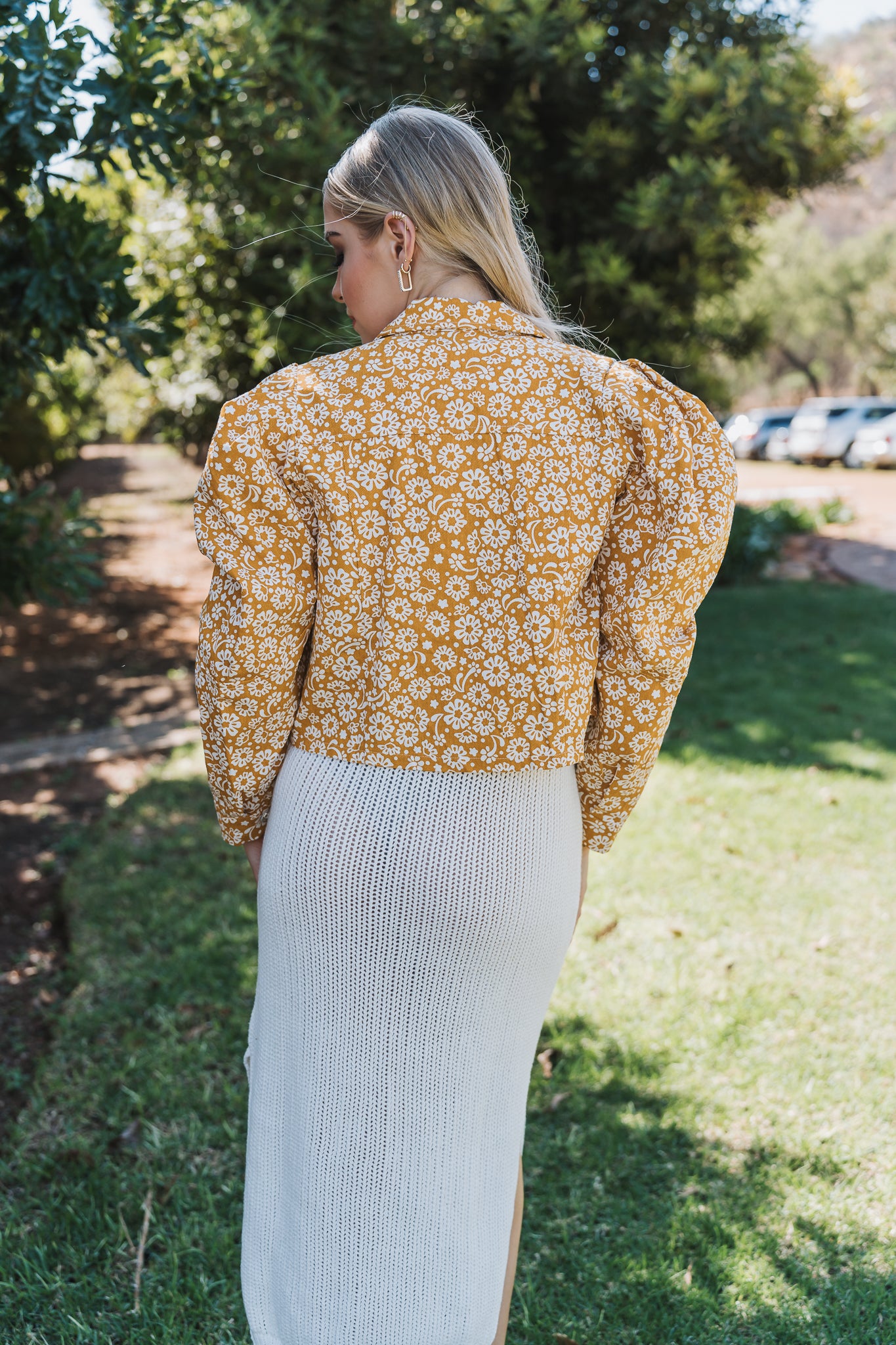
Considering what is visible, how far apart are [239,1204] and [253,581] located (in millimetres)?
1874

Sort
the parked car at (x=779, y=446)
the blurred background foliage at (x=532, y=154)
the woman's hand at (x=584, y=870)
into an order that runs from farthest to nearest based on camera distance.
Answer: the parked car at (x=779, y=446) → the blurred background foliage at (x=532, y=154) → the woman's hand at (x=584, y=870)

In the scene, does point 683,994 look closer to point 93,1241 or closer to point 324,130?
point 93,1241

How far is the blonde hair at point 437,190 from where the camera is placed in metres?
1.58

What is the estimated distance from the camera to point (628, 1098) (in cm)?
304

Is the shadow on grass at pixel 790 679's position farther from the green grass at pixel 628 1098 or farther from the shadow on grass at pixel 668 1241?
the shadow on grass at pixel 668 1241

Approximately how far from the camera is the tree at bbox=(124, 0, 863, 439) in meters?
6.23

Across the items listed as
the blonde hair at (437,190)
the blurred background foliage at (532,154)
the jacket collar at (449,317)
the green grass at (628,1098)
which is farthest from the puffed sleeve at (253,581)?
the blurred background foliage at (532,154)

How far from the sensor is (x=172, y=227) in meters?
7.13

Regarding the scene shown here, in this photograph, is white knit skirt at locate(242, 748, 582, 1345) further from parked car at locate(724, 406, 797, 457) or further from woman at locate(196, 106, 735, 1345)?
parked car at locate(724, 406, 797, 457)

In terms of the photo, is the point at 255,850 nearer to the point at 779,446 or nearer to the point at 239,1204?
the point at 239,1204

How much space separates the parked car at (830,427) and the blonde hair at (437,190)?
81.9ft

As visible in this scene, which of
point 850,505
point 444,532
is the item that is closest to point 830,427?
point 850,505

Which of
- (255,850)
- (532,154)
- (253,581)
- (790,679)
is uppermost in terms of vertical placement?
(532,154)

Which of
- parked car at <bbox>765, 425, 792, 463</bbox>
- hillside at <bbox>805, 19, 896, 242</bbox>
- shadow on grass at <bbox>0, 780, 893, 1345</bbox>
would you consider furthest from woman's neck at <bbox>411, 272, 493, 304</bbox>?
parked car at <bbox>765, 425, 792, 463</bbox>
